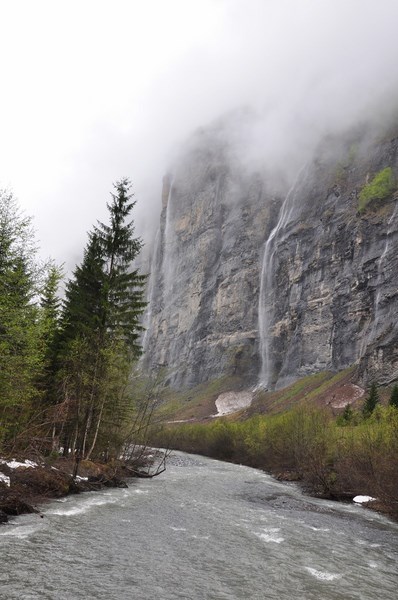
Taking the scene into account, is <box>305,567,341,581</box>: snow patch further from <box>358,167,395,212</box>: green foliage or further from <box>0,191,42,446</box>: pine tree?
<box>358,167,395,212</box>: green foliage

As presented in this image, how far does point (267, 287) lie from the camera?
15412 cm

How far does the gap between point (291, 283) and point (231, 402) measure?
133 ft

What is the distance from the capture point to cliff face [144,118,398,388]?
113125 millimetres

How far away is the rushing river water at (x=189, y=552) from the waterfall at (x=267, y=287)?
11412 cm

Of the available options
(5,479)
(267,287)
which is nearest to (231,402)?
(267,287)

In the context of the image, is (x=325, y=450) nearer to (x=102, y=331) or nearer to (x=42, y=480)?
(x=102, y=331)

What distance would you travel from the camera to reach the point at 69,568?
12469 millimetres

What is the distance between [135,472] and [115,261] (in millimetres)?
15913

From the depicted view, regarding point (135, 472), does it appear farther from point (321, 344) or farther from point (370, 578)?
point (321, 344)

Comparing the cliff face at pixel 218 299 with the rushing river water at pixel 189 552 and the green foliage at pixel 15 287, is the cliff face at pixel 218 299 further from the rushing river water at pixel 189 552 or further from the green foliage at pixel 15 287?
the green foliage at pixel 15 287

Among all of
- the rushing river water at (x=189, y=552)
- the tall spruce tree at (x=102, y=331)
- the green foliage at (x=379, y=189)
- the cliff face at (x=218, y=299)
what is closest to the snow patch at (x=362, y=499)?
the rushing river water at (x=189, y=552)

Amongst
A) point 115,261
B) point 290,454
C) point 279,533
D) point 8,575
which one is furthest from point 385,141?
point 8,575

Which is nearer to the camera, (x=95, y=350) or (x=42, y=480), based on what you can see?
(x=42, y=480)

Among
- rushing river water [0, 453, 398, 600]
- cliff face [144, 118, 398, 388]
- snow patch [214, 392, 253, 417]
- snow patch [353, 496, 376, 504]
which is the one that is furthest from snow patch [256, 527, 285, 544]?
snow patch [214, 392, 253, 417]
